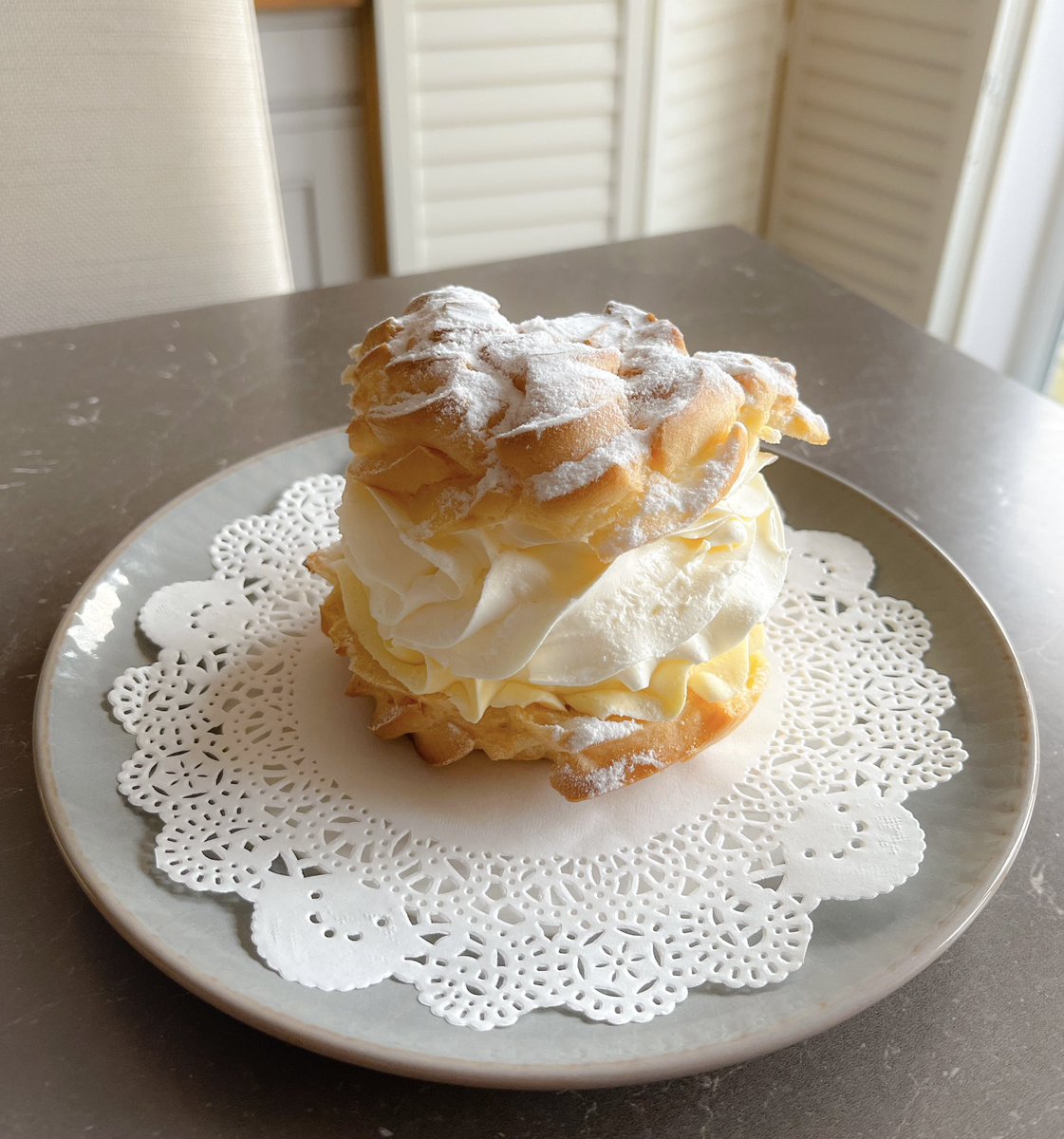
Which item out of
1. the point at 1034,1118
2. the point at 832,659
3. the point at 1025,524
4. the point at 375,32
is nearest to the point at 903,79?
the point at 375,32

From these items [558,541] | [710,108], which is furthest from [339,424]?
[710,108]

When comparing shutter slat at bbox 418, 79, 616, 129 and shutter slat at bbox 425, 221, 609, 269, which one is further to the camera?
shutter slat at bbox 425, 221, 609, 269

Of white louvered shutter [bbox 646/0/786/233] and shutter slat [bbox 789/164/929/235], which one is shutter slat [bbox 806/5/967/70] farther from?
shutter slat [bbox 789/164/929/235]

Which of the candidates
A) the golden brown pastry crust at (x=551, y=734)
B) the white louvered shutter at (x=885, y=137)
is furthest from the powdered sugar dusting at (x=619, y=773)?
the white louvered shutter at (x=885, y=137)

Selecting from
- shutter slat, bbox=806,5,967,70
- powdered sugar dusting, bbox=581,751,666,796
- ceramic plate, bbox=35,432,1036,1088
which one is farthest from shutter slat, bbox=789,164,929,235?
powdered sugar dusting, bbox=581,751,666,796

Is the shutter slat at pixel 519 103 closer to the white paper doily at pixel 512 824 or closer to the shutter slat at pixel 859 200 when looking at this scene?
the shutter slat at pixel 859 200

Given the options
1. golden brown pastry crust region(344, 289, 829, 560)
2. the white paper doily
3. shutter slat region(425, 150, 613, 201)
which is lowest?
shutter slat region(425, 150, 613, 201)

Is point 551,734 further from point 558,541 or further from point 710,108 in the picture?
point 710,108
